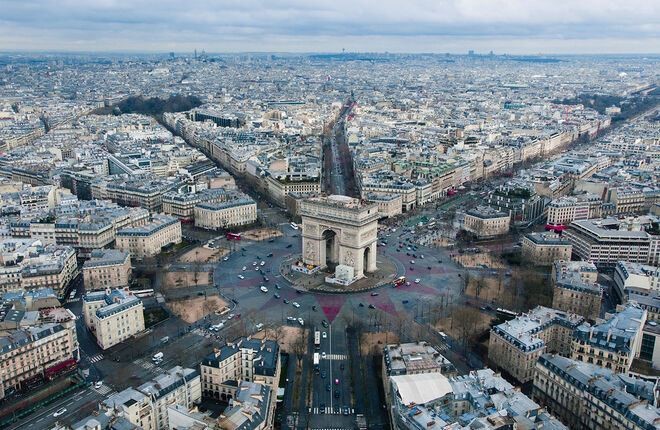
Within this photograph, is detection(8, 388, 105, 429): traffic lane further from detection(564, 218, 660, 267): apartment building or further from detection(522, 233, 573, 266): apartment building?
detection(564, 218, 660, 267): apartment building

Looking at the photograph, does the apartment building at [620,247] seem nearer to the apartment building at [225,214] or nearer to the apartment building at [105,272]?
the apartment building at [225,214]

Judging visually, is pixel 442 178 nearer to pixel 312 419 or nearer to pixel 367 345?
pixel 367 345

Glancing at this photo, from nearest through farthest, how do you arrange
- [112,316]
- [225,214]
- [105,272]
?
1. [112,316]
2. [105,272]
3. [225,214]

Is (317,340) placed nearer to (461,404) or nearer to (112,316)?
(461,404)

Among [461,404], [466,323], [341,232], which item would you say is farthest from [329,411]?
[341,232]

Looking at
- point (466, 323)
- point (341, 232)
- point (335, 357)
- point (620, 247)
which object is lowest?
point (335, 357)

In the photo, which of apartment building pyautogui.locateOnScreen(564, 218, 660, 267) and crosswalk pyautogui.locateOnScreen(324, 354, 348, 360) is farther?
apartment building pyautogui.locateOnScreen(564, 218, 660, 267)

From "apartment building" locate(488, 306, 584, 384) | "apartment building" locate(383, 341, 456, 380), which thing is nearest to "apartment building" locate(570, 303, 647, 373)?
"apartment building" locate(488, 306, 584, 384)
